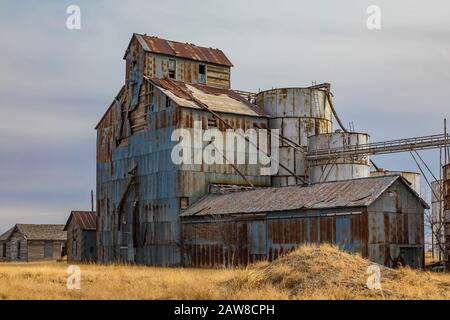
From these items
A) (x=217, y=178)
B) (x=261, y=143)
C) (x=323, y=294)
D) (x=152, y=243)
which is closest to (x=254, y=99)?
(x=261, y=143)

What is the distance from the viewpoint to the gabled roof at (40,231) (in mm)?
73688

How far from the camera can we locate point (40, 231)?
246 ft

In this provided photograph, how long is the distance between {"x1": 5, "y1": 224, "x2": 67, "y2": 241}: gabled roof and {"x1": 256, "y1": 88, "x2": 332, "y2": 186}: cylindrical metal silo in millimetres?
31701

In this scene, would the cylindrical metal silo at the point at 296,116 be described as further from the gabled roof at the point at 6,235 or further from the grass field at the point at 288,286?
the gabled roof at the point at 6,235

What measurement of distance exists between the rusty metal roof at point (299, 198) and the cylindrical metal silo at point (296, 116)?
8254 mm

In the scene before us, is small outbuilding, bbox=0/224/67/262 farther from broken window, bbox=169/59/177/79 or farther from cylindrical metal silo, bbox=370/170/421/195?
cylindrical metal silo, bbox=370/170/421/195

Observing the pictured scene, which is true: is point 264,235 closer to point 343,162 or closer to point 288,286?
point 343,162

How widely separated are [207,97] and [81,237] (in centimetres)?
1821

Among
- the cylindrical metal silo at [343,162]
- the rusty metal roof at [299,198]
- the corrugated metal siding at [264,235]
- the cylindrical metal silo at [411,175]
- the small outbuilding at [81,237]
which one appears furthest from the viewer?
the small outbuilding at [81,237]

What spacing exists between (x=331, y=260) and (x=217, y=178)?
23.6 m

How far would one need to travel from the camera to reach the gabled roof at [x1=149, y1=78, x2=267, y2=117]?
48.1 metres

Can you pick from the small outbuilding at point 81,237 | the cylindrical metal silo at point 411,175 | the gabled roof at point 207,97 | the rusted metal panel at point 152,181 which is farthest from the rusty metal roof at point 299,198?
the small outbuilding at point 81,237

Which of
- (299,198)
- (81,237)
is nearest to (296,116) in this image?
(299,198)

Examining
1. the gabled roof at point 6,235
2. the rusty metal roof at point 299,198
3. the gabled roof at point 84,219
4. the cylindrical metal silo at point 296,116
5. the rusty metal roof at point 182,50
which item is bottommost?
the gabled roof at point 6,235
